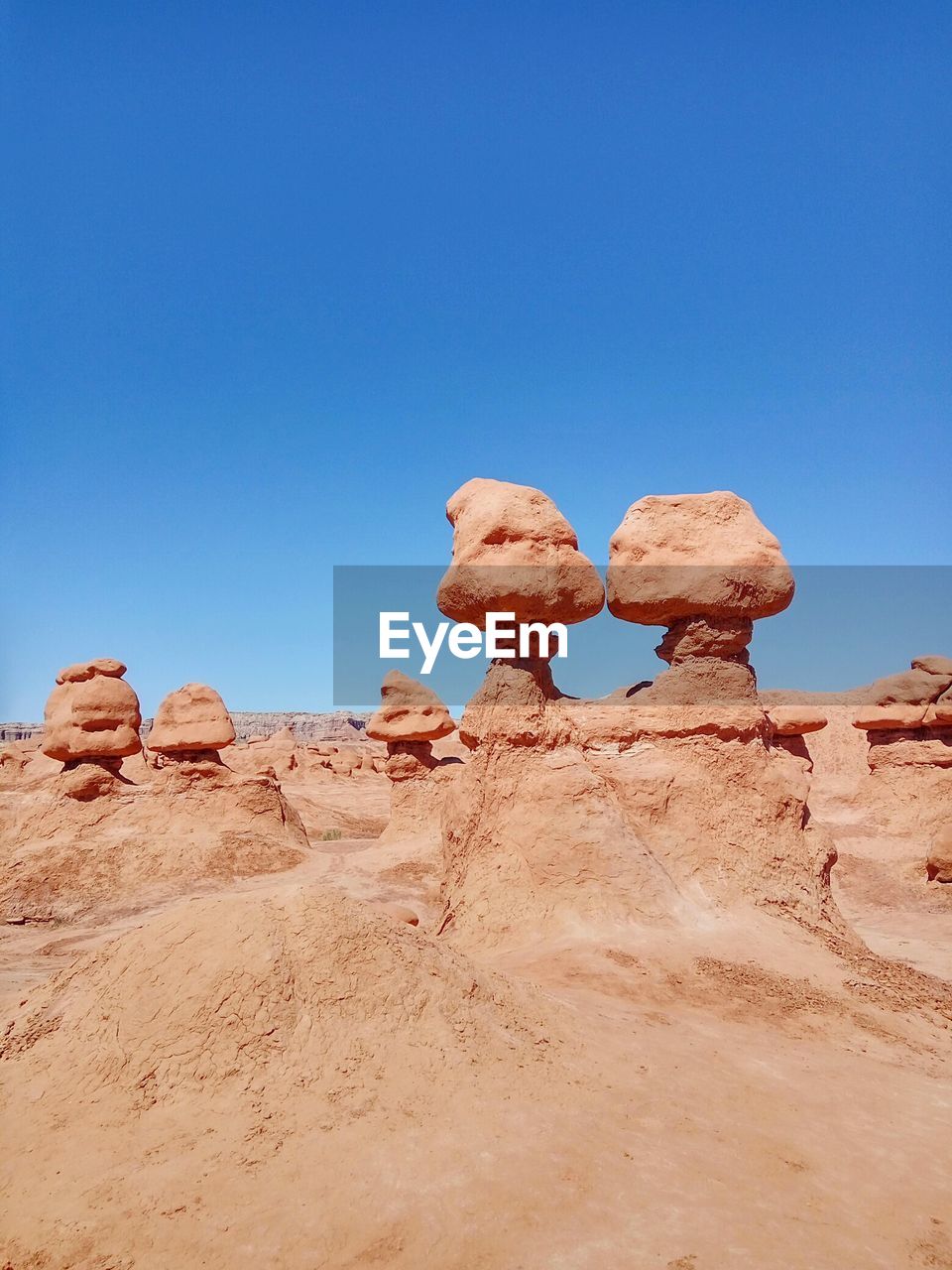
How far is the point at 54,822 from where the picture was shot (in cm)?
1378

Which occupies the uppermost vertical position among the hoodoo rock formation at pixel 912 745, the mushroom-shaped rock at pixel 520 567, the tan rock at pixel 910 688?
the mushroom-shaped rock at pixel 520 567

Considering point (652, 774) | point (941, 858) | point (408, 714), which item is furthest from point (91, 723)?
point (941, 858)

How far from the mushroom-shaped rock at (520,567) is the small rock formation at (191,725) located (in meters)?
8.74

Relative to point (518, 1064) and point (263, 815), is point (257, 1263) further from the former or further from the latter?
point (263, 815)

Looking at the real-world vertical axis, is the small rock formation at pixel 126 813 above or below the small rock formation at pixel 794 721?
below

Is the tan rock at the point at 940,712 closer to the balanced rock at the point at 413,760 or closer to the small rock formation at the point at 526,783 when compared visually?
the balanced rock at the point at 413,760

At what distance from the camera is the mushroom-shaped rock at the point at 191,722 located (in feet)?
47.7

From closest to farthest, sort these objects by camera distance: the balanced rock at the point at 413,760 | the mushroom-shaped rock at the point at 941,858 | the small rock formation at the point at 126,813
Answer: the mushroom-shaped rock at the point at 941,858 < the small rock formation at the point at 126,813 < the balanced rock at the point at 413,760

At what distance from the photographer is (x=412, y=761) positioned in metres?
16.5

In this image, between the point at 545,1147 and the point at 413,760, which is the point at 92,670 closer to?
the point at 413,760

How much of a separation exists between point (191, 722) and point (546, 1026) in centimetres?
1199

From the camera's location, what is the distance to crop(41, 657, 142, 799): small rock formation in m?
14.0

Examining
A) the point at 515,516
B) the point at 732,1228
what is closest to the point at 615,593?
the point at 515,516

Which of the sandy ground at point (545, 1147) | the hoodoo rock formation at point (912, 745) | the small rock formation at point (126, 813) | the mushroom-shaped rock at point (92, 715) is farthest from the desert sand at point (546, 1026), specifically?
the mushroom-shaped rock at point (92, 715)
